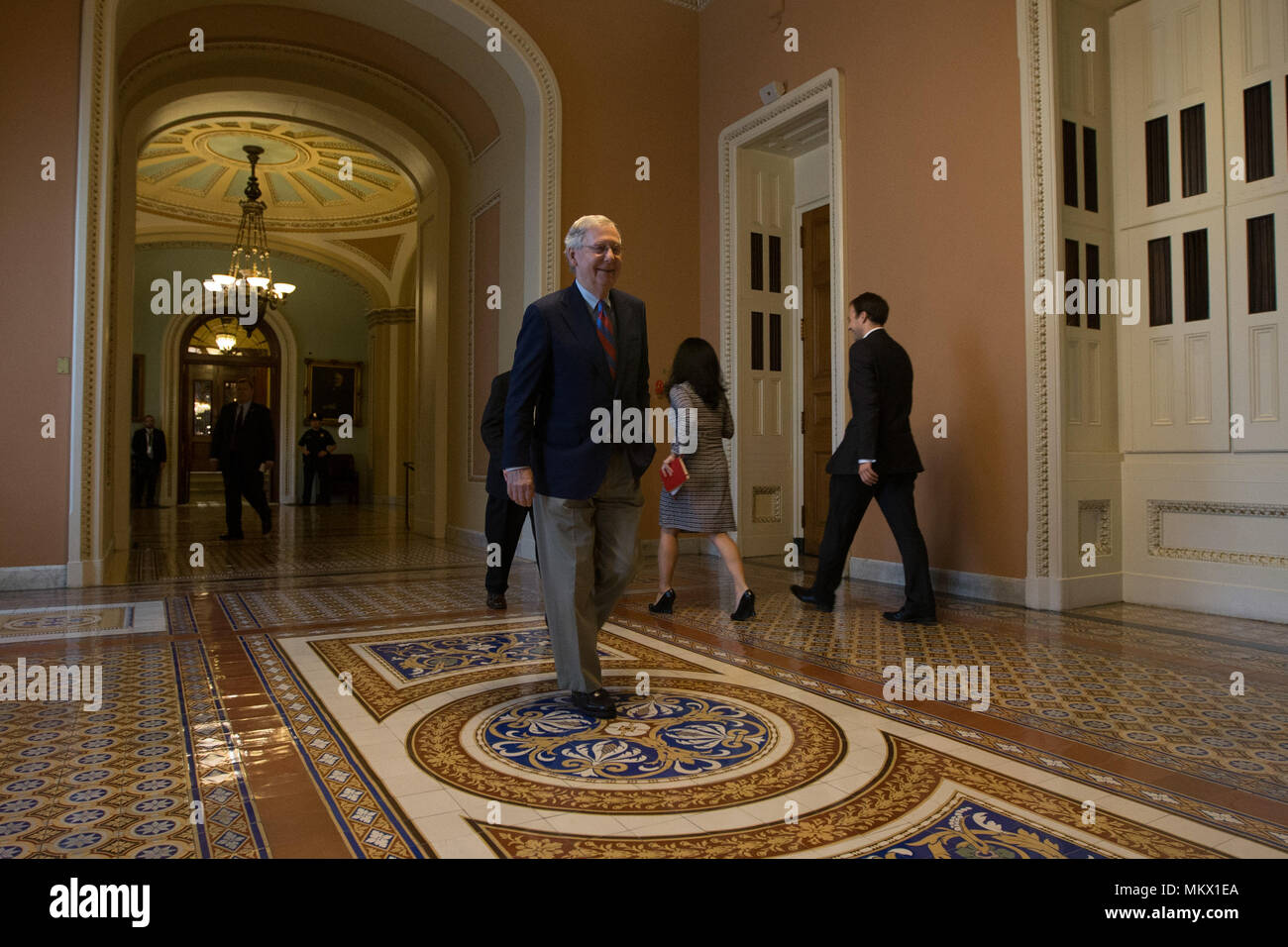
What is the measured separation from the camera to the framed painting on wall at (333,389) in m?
15.6

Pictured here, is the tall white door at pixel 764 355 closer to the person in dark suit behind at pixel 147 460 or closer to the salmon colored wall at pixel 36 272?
the salmon colored wall at pixel 36 272

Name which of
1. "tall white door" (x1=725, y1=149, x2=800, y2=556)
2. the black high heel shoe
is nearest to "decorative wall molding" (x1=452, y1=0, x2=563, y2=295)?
"tall white door" (x1=725, y1=149, x2=800, y2=556)

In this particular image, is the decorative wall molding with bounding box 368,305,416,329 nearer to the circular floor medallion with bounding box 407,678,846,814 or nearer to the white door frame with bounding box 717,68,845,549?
the white door frame with bounding box 717,68,845,549

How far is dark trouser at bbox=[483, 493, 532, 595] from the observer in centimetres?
452

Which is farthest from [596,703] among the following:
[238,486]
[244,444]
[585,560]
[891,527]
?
[238,486]

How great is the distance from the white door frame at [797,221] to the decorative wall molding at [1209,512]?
6.35 ft

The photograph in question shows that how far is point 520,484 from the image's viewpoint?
2537 millimetres

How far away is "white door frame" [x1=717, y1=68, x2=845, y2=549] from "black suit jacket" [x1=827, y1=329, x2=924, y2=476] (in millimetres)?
1453

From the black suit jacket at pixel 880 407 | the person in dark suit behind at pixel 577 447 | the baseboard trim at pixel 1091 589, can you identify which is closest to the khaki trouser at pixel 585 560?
the person in dark suit behind at pixel 577 447

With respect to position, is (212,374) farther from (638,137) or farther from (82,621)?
(82,621)

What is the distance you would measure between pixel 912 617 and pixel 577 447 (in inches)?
93.5

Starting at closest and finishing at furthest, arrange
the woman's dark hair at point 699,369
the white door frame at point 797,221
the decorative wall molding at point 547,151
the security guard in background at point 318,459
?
the woman's dark hair at point 699,369, the white door frame at point 797,221, the decorative wall molding at point 547,151, the security guard in background at point 318,459
